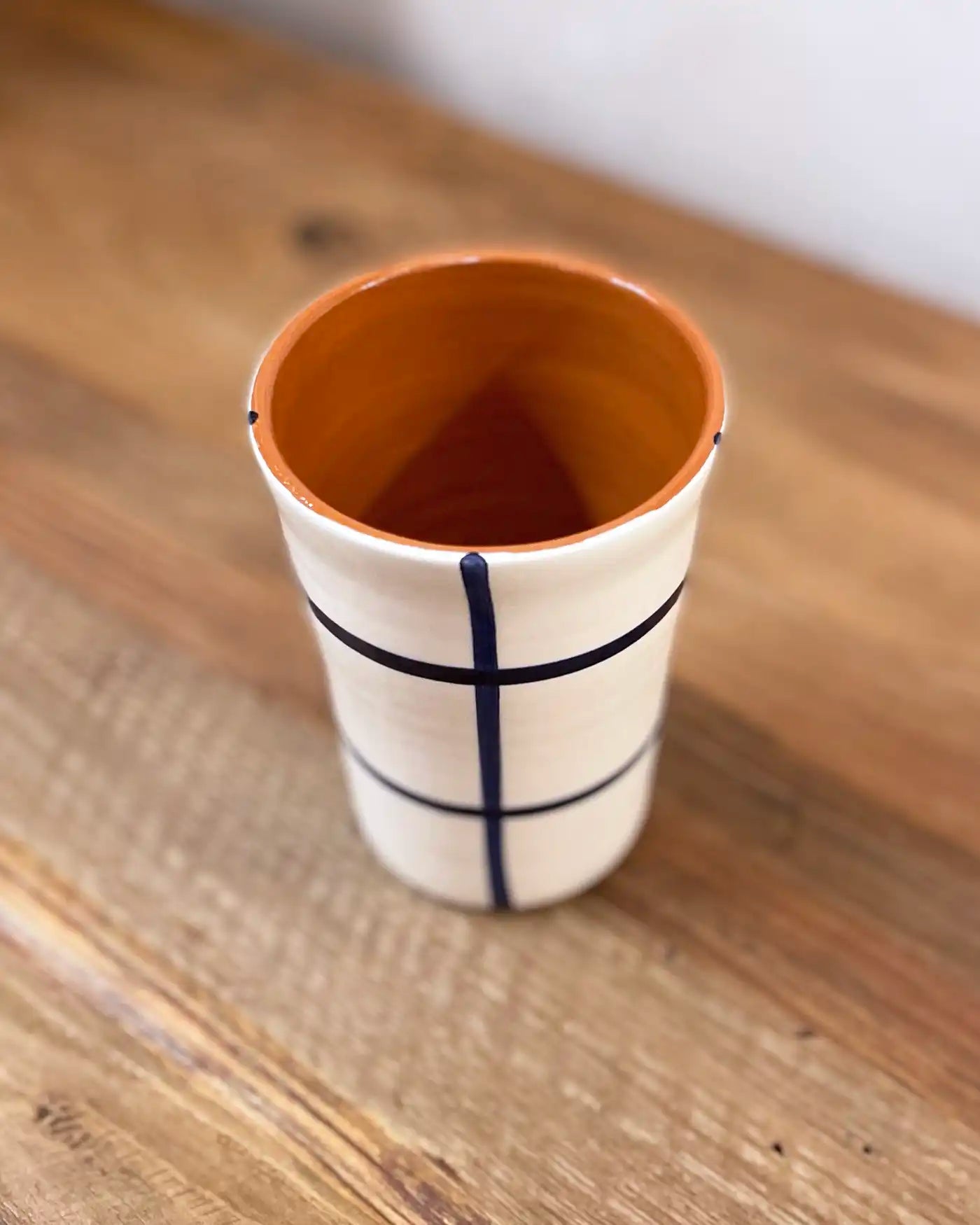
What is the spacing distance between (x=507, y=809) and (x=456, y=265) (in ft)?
0.51

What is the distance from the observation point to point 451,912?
394mm

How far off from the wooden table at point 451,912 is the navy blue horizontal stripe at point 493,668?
12 centimetres

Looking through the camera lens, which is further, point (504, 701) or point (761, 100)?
point (761, 100)

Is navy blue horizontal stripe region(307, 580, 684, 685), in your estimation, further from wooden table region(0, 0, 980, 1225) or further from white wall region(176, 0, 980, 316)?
white wall region(176, 0, 980, 316)

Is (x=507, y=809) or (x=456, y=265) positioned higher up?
(x=456, y=265)

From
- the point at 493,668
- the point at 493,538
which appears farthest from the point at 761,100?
the point at 493,668

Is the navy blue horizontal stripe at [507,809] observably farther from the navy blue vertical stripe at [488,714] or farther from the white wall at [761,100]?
the white wall at [761,100]

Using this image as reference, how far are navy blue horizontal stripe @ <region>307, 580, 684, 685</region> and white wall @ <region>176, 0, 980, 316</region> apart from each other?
0.38m

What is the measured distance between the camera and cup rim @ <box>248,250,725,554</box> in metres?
0.28

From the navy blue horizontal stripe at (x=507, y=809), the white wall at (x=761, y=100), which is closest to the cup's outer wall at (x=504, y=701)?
the navy blue horizontal stripe at (x=507, y=809)

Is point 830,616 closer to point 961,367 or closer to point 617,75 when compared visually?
point 961,367

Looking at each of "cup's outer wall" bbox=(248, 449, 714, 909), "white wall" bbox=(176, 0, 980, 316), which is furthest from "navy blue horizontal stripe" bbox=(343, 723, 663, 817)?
"white wall" bbox=(176, 0, 980, 316)

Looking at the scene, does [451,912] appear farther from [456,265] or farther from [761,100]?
[761,100]

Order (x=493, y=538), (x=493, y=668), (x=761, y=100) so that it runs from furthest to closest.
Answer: (x=761, y=100) → (x=493, y=538) → (x=493, y=668)
